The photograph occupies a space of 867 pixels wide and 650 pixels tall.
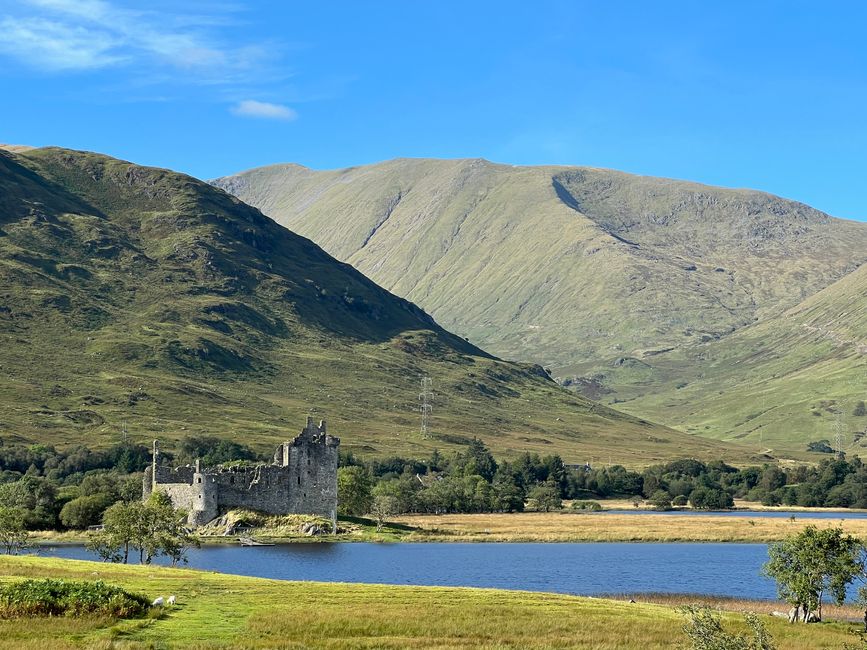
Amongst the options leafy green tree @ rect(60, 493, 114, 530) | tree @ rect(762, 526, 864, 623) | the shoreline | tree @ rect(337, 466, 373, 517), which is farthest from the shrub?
tree @ rect(337, 466, 373, 517)

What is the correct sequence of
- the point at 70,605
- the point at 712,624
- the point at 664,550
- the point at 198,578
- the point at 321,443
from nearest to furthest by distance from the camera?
1. the point at 712,624
2. the point at 70,605
3. the point at 198,578
4. the point at 664,550
5. the point at 321,443

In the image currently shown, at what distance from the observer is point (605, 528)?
159625 mm

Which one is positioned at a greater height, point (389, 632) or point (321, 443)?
point (321, 443)

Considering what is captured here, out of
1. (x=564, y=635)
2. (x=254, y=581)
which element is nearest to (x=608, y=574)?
(x=254, y=581)

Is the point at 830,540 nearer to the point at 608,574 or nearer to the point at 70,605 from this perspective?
the point at 608,574

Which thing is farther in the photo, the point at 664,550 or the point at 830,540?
the point at 664,550

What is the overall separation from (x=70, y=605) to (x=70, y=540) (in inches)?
3567

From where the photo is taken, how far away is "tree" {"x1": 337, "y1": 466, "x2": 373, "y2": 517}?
164375 millimetres

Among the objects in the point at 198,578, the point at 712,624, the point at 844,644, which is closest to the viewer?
the point at 712,624

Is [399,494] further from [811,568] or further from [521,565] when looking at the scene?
[811,568]

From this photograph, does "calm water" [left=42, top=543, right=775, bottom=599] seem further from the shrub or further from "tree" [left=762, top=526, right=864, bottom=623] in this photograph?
the shrub

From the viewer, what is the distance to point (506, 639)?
2250 inches

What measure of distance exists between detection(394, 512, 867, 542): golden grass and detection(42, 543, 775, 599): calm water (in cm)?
439

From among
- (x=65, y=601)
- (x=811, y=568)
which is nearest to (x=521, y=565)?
(x=811, y=568)
